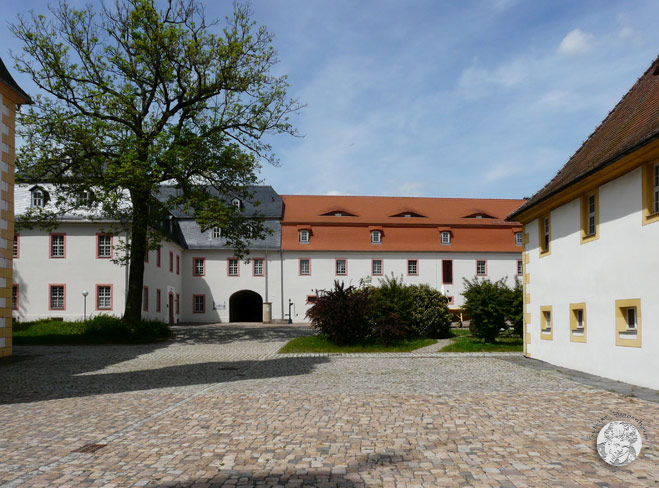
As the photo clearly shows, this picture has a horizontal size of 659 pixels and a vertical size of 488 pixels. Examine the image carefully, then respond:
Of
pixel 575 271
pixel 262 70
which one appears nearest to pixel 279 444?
pixel 575 271

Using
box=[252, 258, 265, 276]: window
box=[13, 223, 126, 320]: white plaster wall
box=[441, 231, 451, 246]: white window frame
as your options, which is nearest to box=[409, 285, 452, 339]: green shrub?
box=[13, 223, 126, 320]: white plaster wall

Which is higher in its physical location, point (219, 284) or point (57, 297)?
point (219, 284)

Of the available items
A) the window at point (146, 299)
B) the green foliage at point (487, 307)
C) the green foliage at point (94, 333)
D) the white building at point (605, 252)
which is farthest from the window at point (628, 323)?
the window at point (146, 299)

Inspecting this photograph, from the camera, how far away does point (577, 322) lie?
14.8 metres

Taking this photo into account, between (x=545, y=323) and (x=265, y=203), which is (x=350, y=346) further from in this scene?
(x=265, y=203)

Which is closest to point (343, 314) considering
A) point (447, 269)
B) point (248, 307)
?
point (447, 269)

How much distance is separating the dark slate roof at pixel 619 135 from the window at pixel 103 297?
23494 millimetres

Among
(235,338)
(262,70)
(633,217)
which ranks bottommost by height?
(235,338)

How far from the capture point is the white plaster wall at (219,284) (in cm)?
4600

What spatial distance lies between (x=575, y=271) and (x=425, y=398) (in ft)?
19.8

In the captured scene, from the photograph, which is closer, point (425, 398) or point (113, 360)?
point (425, 398)

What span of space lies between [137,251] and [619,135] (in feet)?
59.6

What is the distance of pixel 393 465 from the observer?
6020 millimetres

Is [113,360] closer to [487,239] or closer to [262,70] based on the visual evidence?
[262,70]
